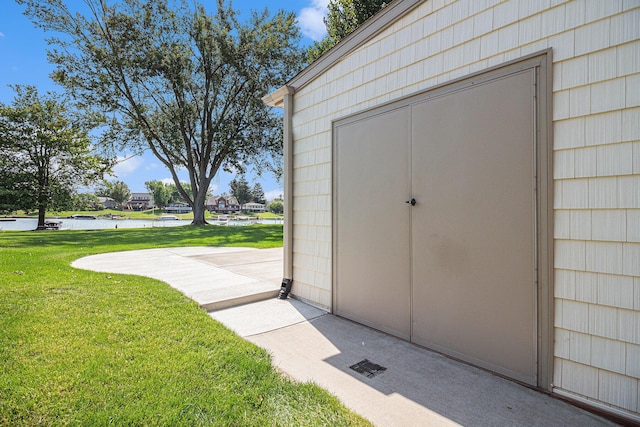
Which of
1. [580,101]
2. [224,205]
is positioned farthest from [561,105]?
[224,205]

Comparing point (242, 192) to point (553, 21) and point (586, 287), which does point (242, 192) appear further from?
point (586, 287)

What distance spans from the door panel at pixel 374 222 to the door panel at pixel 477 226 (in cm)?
14

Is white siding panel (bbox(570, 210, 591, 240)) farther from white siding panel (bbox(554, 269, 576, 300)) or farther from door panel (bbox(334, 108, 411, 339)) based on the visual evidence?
door panel (bbox(334, 108, 411, 339))

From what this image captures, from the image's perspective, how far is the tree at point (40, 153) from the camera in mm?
15156

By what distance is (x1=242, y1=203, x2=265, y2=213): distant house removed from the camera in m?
62.4

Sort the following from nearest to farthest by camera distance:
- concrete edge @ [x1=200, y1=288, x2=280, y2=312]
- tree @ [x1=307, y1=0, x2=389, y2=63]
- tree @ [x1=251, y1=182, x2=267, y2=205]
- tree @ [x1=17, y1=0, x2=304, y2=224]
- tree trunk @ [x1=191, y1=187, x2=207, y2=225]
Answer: concrete edge @ [x1=200, y1=288, x2=280, y2=312]
tree @ [x1=307, y1=0, x2=389, y2=63]
tree @ [x1=17, y1=0, x2=304, y2=224]
tree trunk @ [x1=191, y1=187, x2=207, y2=225]
tree @ [x1=251, y1=182, x2=267, y2=205]

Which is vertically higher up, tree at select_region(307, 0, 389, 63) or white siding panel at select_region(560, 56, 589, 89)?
tree at select_region(307, 0, 389, 63)

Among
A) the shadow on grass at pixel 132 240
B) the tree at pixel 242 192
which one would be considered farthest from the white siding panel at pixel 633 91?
the tree at pixel 242 192

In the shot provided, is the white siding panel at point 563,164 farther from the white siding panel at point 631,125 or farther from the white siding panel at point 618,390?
the white siding panel at point 618,390

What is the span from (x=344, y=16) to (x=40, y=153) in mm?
16279

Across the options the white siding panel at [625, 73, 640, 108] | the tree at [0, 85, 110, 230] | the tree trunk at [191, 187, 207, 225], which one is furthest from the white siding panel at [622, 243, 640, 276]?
the tree at [0, 85, 110, 230]

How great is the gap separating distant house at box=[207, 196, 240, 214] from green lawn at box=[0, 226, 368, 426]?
60.1 meters

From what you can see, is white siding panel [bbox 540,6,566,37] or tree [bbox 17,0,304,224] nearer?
white siding panel [bbox 540,6,566,37]

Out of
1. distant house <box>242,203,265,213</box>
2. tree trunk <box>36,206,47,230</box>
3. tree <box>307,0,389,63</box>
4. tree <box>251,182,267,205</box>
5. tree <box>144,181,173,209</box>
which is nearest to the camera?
tree <box>307,0,389,63</box>
